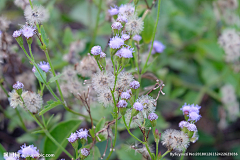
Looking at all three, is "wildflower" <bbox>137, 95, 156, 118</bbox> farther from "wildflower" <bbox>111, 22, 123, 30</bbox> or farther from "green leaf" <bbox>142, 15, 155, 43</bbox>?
"green leaf" <bbox>142, 15, 155, 43</bbox>

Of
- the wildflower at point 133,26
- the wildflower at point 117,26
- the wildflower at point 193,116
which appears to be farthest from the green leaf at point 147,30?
the wildflower at point 193,116

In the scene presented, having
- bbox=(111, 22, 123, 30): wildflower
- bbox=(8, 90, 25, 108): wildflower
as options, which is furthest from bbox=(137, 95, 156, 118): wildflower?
bbox=(8, 90, 25, 108): wildflower

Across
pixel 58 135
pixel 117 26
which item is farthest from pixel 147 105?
pixel 58 135

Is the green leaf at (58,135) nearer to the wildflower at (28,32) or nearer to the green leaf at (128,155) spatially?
the green leaf at (128,155)

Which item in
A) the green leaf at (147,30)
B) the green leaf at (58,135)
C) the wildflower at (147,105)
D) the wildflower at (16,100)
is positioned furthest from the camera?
the green leaf at (147,30)

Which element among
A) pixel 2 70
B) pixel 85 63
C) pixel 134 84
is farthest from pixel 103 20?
pixel 134 84

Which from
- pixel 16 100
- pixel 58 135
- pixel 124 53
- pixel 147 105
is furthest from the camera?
pixel 58 135

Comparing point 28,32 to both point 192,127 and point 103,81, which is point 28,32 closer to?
point 103,81

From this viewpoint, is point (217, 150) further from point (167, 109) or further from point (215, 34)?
point (215, 34)

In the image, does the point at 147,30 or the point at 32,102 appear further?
the point at 147,30

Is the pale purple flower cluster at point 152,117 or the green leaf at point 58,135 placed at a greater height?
the green leaf at point 58,135
